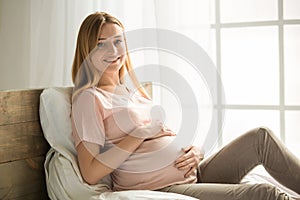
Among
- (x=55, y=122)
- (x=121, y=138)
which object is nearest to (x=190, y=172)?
(x=121, y=138)

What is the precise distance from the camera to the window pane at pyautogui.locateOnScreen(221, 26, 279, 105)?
104 inches

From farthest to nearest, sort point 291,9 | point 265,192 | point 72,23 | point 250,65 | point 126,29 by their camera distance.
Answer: point 72,23, point 126,29, point 250,65, point 291,9, point 265,192

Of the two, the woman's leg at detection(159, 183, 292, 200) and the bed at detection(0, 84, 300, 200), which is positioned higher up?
the bed at detection(0, 84, 300, 200)

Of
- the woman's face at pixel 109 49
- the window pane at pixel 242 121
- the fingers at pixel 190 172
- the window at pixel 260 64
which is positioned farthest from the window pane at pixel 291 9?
the fingers at pixel 190 172

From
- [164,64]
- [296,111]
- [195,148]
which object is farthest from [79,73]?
[296,111]

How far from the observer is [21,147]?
1920 mm

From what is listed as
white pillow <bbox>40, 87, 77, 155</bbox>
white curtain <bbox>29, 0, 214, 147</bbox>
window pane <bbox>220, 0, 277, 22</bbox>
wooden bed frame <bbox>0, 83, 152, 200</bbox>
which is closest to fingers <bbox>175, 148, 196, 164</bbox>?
white pillow <bbox>40, 87, 77, 155</bbox>

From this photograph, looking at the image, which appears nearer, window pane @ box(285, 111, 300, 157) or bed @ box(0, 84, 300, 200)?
bed @ box(0, 84, 300, 200)

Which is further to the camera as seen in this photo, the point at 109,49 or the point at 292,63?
the point at 292,63

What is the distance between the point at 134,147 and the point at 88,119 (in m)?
0.19

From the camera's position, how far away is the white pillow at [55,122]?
6.45 ft

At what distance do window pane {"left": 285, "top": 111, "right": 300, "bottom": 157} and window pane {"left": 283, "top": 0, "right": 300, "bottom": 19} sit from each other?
18.3 inches

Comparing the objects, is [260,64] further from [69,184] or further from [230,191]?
[69,184]

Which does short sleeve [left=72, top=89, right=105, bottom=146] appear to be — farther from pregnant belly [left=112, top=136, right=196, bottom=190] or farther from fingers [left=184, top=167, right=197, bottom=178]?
fingers [left=184, top=167, right=197, bottom=178]
